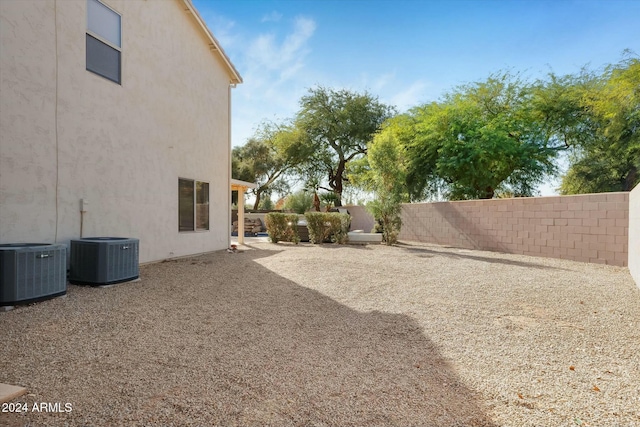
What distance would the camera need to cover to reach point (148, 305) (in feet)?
14.6

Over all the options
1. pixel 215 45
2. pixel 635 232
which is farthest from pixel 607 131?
pixel 215 45

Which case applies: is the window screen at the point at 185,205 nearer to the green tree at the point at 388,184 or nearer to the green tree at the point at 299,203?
the green tree at the point at 388,184

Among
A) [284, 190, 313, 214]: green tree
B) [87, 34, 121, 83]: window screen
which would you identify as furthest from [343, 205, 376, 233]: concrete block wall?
[87, 34, 121, 83]: window screen

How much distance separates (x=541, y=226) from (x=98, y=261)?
1029 centimetres

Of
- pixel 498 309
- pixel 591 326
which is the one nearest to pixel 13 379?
pixel 498 309

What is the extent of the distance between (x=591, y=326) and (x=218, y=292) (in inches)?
186

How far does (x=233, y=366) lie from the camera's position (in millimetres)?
2688

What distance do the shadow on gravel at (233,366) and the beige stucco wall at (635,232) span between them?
16.4ft

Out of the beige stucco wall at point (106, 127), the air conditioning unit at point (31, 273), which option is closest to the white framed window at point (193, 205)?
the beige stucco wall at point (106, 127)

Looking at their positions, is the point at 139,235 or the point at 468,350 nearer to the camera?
the point at 468,350

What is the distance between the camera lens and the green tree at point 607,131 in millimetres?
11250

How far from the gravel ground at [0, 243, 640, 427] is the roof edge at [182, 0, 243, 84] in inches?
277

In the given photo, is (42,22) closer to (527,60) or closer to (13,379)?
(13,379)

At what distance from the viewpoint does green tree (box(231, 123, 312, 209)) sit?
22.8 metres
